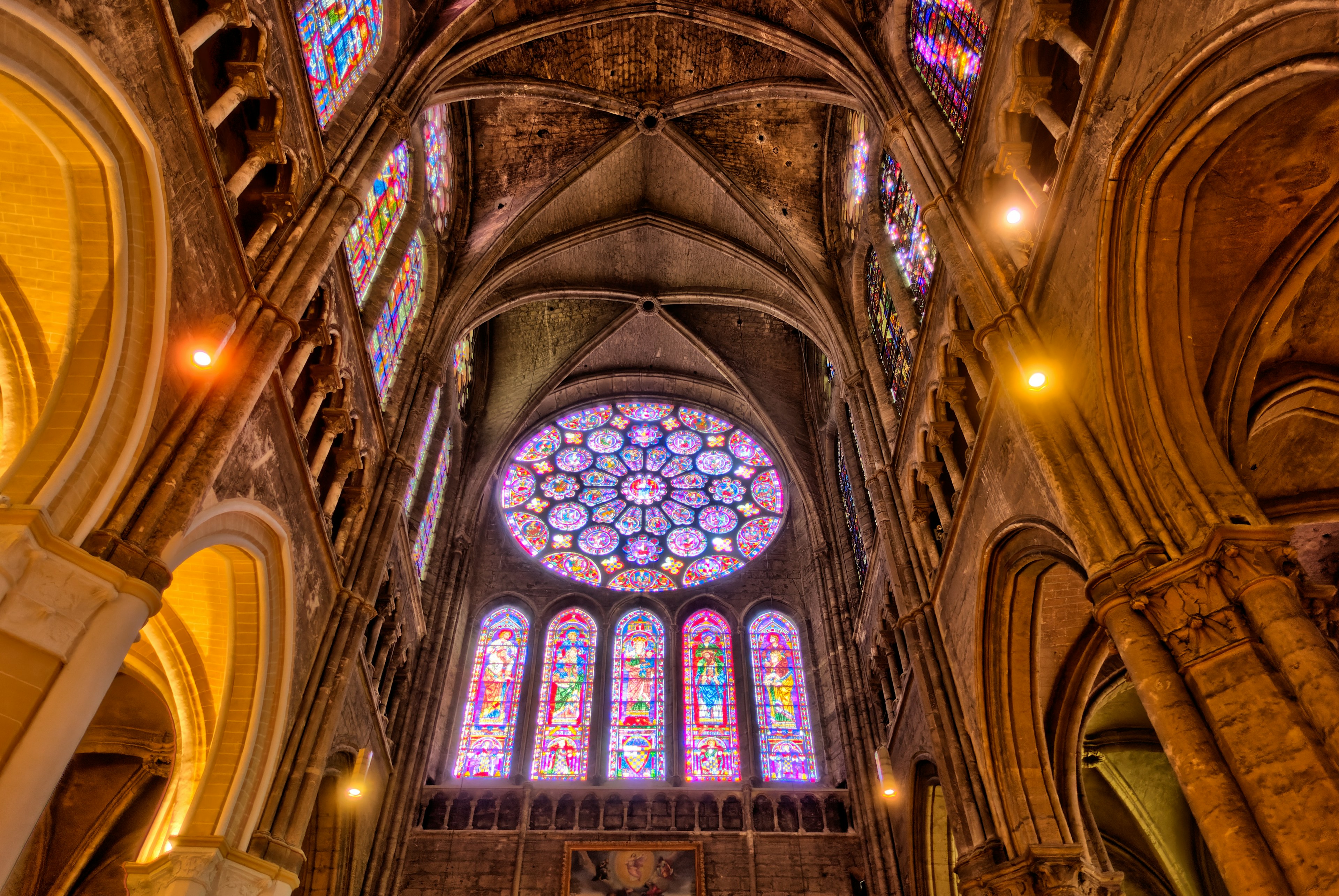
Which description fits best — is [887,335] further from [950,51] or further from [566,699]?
[566,699]

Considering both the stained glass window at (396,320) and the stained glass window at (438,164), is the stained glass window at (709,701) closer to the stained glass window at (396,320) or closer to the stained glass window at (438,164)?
the stained glass window at (396,320)

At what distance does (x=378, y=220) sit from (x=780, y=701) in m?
11.4

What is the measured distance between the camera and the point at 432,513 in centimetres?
1769

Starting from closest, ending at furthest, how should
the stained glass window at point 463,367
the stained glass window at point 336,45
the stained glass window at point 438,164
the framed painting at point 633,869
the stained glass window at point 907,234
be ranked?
the stained glass window at point 336,45, the stained glass window at point 907,234, the framed painting at point 633,869, the stained glass window at point 438,164, the stained glass window at point 463,367

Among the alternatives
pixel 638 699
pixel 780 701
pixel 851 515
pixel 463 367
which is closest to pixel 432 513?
pixel 463 367

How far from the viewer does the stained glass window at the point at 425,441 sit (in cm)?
1480

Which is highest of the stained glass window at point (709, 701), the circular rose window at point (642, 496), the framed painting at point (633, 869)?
the circular rose window at point (642, 496)

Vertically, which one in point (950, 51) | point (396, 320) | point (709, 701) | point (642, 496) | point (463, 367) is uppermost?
point (463, 367)

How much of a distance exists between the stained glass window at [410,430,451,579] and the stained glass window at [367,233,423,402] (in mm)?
2945

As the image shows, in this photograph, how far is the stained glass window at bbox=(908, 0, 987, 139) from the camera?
11.0m

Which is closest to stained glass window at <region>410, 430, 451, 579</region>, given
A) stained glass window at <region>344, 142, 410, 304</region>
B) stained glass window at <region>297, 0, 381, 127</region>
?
stained glass window at <region>344, 142, 410, 304</region>

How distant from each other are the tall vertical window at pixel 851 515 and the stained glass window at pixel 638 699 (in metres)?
4.31

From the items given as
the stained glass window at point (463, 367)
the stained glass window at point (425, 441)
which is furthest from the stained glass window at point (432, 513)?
the stained glass window at point (463, 367)

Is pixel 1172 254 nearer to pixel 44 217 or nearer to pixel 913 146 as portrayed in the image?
pixel 913 146
